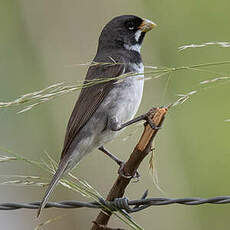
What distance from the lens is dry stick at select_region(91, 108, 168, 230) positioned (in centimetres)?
407

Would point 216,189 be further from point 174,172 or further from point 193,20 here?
point 193,20

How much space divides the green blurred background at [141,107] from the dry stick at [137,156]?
3566mm

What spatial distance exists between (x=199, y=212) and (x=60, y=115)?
2214mm

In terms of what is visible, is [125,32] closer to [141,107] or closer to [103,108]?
[103,108]

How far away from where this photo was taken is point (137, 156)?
410cm

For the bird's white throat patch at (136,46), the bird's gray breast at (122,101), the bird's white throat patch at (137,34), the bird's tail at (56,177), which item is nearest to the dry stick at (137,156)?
the bird's tail at (56,177)

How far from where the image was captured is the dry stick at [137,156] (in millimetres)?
4070

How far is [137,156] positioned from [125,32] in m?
2.50

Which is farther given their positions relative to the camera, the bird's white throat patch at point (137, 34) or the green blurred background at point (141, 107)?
the green blurred background at point (141, 107)

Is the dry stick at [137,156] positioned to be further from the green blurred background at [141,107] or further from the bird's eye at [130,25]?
the green blurred background at [141,107]

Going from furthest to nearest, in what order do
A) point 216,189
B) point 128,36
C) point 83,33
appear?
point 83,33 → point 216,189 → point 128,36

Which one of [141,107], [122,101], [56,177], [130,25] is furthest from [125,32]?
[141,107]

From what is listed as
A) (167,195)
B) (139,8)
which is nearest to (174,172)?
(167,195)

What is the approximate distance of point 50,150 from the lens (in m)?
9.02
